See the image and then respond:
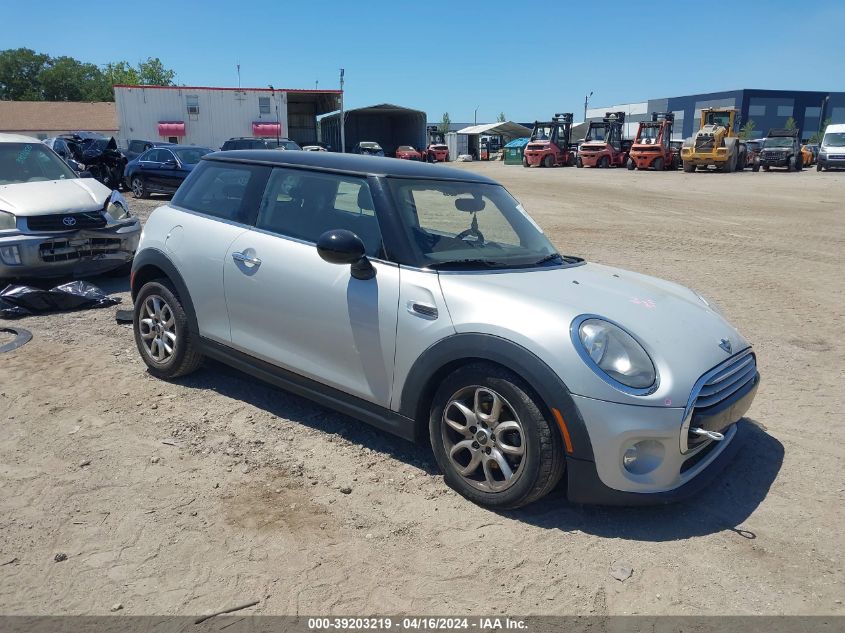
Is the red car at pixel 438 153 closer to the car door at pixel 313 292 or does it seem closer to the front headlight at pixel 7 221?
the front headlight at pixel 7 221

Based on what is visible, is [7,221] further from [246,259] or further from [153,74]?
[153,74]

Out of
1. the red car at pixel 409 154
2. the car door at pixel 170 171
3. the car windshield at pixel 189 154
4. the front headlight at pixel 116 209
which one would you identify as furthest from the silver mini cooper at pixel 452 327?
the red car at pixel 409 154

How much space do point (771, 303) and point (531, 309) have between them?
561cm

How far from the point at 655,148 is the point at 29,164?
33.7 m

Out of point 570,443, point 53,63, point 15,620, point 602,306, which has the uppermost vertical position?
point 53,63

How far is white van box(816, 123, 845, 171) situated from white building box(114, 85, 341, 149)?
28.3 meters

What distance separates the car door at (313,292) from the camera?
141 inches

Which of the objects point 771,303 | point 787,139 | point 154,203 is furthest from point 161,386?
point 787,139

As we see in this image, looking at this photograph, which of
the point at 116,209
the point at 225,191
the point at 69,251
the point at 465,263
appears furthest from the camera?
the point at 116,209

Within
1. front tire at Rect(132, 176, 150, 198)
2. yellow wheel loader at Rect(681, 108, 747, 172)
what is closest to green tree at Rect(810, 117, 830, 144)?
yellow wheel loader at Rect(681, 108, 747, 172)

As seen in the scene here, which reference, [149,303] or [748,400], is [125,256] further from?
[748,400]

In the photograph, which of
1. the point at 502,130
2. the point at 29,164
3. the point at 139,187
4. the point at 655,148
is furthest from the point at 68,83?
the point at 29,164

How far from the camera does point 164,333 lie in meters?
4.86

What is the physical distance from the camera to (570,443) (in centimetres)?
300
